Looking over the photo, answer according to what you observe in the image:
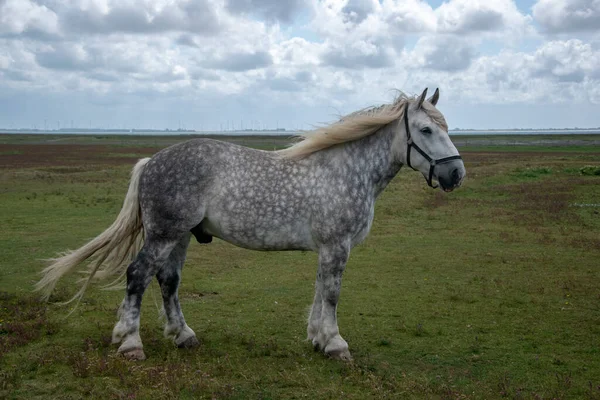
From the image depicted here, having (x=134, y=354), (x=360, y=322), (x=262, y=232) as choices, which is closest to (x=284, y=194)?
(x=262, y=232)

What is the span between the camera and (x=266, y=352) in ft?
21.5

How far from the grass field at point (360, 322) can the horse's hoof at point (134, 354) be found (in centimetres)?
11

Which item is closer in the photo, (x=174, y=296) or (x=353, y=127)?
(x=353, y=127)

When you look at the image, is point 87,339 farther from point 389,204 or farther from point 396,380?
point 389,204

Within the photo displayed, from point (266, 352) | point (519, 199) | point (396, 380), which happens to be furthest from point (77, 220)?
point (519, 199)

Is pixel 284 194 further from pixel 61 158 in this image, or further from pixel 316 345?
pixel 61 158

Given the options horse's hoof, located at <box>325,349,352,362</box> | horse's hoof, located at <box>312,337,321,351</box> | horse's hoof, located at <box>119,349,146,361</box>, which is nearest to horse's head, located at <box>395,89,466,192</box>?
horse's hoof, located at <box>325,349,352,362</box>

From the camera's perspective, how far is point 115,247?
6645mm

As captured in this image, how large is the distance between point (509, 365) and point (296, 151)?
350 cm

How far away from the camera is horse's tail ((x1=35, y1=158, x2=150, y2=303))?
21.5ft

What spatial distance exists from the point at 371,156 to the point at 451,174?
0.96 metres

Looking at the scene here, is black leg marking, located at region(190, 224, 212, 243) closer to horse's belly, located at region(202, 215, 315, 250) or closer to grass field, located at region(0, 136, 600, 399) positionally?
horse's belly, located at region(202, 215, 315, 250)

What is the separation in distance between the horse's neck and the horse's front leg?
0.91m

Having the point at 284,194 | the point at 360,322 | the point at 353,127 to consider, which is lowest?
Result: the point at 360,322
